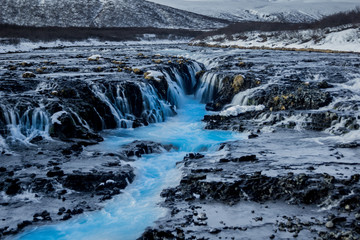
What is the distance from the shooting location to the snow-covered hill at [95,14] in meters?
118

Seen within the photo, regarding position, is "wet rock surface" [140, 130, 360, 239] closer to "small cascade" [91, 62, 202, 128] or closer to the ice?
the ice

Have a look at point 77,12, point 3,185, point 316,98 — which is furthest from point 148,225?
point 77,12

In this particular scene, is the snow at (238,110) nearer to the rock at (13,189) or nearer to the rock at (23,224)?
the rock at (13,189)

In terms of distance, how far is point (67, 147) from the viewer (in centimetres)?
1252

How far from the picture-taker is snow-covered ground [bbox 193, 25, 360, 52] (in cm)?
3895

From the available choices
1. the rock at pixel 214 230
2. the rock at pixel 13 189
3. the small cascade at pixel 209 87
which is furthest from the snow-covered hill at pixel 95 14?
the rock at pixel 214 230

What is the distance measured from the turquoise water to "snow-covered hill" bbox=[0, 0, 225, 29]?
11140 cm

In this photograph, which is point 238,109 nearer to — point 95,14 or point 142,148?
point 142,148

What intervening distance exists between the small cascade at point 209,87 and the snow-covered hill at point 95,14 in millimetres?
104487

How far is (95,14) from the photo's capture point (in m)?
137

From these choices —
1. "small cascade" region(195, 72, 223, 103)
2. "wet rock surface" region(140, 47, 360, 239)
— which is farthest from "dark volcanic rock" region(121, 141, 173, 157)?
"small cascade" region(195, 72, 223, 103)

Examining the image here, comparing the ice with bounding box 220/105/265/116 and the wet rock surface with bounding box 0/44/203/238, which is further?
the ice with bounding box 220/105/265/116

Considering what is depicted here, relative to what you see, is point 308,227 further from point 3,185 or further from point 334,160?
point 3,185

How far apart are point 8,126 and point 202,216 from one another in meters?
9.14
